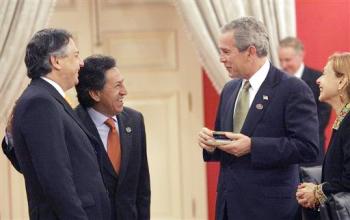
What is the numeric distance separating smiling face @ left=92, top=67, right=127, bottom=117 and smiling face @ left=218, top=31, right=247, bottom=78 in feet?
1.61

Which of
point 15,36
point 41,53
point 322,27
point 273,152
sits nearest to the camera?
point 41,53

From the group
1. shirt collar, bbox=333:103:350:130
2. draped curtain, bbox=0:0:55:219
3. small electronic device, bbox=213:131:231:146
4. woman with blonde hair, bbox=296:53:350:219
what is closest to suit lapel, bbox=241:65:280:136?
small electronic device, bbox=213:131:231:146

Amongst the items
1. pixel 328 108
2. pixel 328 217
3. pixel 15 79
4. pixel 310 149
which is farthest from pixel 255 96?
pixel 15 79

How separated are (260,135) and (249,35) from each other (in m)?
0.45

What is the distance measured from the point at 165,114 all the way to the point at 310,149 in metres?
2.16

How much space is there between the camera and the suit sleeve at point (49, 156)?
8.54ft

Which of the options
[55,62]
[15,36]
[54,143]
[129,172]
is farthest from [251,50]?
[15,36]

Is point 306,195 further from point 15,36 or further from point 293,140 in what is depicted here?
point 15,36

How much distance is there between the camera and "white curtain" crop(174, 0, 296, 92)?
4.65 m

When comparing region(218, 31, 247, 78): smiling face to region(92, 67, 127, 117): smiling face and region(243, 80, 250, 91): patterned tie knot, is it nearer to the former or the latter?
region(243, 80, 250, 91): patterned tie knot

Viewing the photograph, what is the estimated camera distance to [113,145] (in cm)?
319

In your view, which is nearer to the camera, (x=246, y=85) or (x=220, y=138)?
(x=220, y=138)

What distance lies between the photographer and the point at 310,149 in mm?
3088

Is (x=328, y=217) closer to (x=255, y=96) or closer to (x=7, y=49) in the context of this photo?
(x=255, y=96)
